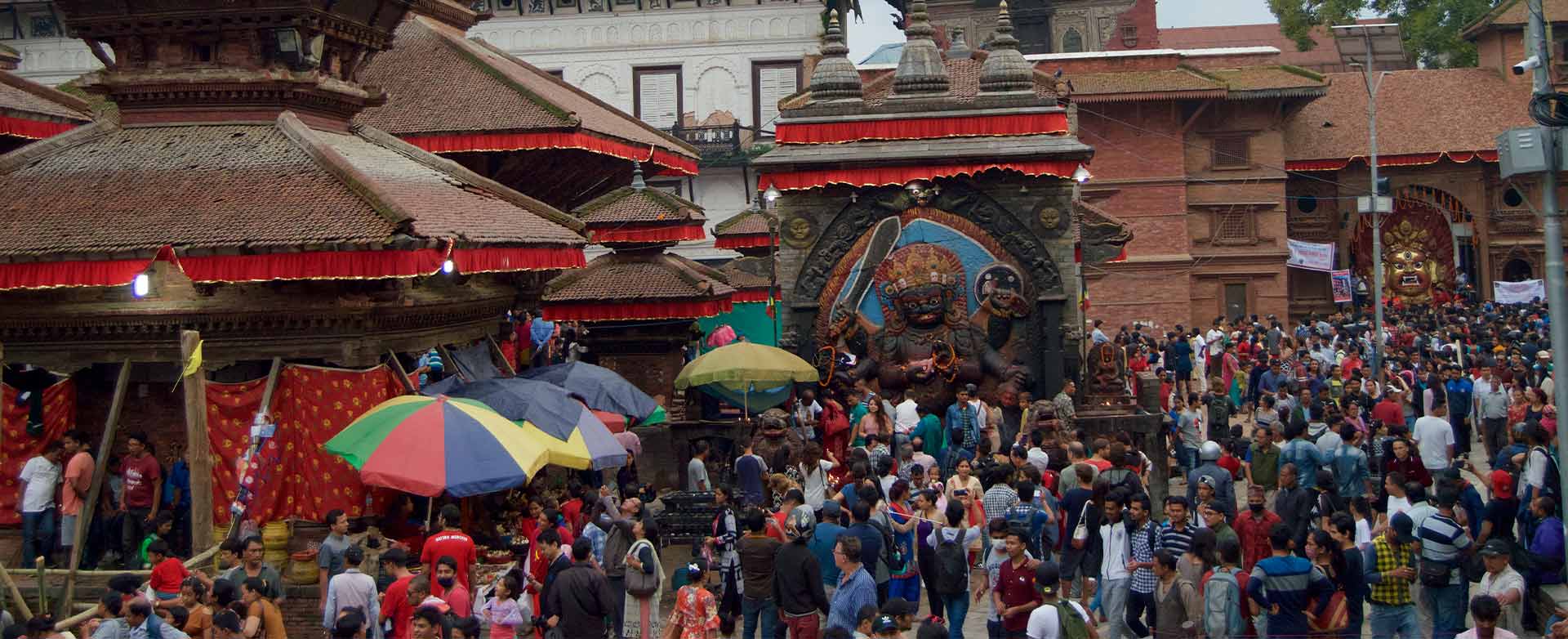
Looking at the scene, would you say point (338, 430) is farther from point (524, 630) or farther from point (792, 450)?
point (792, 450)

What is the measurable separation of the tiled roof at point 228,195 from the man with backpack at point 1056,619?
6180mm

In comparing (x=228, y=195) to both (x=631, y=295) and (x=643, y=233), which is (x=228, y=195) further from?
(x=643, y=233)

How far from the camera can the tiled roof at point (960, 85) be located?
22.0m

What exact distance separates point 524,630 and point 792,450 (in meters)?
5.61

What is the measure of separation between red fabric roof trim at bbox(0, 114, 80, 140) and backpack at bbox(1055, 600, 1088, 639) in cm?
1297

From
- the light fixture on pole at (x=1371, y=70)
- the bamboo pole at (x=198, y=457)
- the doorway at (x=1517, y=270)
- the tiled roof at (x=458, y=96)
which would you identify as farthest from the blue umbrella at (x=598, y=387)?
the doorway at (x=1517, y=270)

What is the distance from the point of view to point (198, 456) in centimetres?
1279

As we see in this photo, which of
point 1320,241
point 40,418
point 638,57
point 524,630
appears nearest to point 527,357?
point 40,418

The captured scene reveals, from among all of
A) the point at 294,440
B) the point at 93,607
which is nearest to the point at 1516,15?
the point at 294,440

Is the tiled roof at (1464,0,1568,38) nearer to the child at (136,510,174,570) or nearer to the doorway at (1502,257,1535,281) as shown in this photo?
the doorway at (1502,257,1535,281)

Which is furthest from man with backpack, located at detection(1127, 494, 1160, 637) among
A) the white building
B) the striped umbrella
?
the white building

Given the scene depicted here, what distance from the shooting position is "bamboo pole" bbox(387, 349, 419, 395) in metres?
13.8

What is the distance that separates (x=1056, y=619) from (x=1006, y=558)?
50.4 inches

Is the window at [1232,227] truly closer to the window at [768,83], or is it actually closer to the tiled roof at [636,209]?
the window at [768,83]
